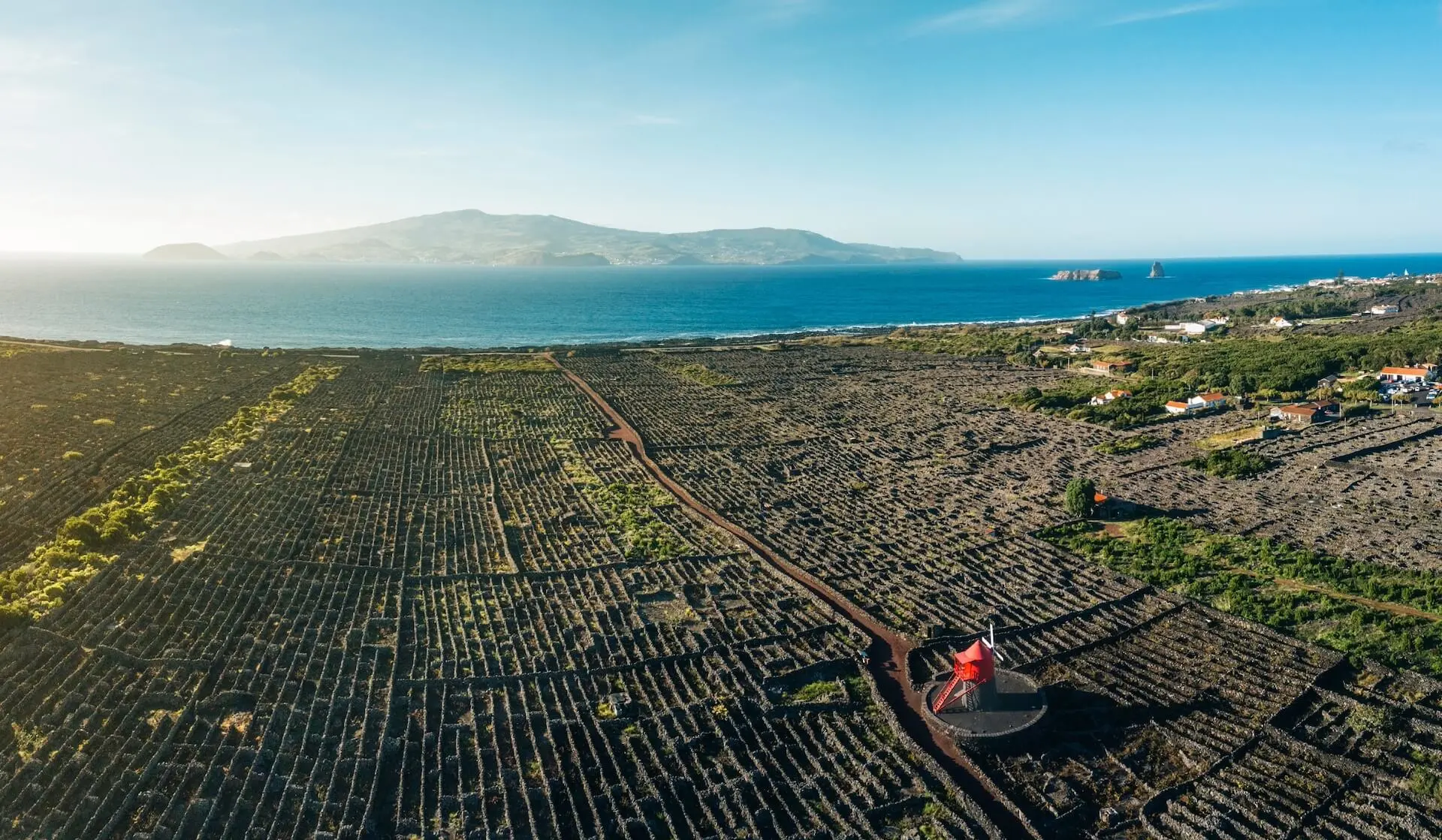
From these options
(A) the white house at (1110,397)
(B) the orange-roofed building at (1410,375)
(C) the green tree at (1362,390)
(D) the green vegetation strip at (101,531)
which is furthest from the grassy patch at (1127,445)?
(D) the green vegetation strip at (101,531)

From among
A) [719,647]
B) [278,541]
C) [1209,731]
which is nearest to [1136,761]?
[1209,731]

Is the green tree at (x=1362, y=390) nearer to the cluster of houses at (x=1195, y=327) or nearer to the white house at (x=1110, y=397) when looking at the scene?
the white house at (x=1110, y=397)

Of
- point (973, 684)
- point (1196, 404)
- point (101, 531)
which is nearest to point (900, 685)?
point (973, 684)

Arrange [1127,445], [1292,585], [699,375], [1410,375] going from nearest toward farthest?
[1292,585] < [1127,445] < [1410,375] < [699,375]

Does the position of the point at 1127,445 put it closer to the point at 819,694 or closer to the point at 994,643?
the point at 994,643

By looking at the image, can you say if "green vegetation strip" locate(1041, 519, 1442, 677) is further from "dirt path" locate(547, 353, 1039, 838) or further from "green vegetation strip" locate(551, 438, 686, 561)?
"green vegetation strip" locate(551, 438, 686, 561)

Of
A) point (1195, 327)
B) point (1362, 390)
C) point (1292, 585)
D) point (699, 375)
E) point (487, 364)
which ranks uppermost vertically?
point (487, 364)

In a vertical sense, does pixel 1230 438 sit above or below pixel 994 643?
above
